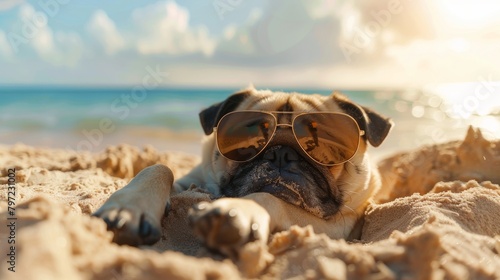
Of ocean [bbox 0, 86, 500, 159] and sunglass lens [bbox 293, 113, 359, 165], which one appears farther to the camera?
ocean [bbox 0, 86, 500, 159]

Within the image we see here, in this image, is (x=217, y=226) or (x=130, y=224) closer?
(x=217, y=226)

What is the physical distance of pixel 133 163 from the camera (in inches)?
271

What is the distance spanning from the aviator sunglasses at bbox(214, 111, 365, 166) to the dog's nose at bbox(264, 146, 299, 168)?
88mm

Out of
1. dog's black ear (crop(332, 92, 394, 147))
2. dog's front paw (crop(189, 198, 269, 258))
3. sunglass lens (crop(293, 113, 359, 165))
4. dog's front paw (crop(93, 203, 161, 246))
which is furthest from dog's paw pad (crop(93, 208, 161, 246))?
dog's black ear (crop(332, 92, 394, 147))

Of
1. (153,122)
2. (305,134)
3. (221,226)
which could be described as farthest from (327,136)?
(153,122)

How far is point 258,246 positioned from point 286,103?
226cm

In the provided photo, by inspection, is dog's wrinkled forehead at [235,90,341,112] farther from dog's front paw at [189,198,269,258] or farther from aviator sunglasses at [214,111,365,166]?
dog's front paw at [189,198,269,258]

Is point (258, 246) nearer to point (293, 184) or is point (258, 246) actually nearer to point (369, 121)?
point (293, 184)

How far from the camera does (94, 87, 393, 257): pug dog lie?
10.1 ft

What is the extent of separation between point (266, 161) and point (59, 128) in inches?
710

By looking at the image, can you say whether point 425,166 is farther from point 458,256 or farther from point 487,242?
point 458,256

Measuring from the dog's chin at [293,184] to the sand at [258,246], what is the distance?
1.11 feet

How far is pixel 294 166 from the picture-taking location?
385 cm

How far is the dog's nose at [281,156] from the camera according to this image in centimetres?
387
